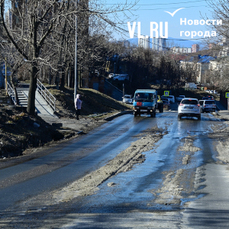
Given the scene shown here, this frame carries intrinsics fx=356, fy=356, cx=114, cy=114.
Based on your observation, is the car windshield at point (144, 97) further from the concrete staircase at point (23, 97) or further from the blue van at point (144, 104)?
the concrete staircase at point (23, 97)

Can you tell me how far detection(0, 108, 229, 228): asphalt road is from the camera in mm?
5816

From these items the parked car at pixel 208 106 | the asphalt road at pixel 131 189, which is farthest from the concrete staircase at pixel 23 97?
the parked car at pixel 208 106

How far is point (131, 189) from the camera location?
7.95m

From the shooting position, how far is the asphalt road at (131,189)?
→ 5816 mm

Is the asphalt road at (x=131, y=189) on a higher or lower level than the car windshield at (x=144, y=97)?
A: lower

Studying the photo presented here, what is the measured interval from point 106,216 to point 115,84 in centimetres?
8507

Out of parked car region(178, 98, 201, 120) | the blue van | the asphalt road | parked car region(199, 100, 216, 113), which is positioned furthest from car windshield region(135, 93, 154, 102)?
parked car region(199, 100, 216, 113)

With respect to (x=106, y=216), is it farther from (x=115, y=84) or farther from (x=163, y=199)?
(x=115, y=84)

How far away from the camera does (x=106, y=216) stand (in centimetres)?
601

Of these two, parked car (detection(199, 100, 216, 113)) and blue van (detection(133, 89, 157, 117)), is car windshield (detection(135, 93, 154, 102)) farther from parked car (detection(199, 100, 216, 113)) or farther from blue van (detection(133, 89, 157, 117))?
parked car (detection(199, 100, 216, 113))

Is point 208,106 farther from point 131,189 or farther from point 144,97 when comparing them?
point 131,189

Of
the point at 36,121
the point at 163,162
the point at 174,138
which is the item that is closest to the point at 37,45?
the point at 36,121

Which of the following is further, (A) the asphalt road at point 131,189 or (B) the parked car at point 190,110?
(B) the parked car at point 190,110

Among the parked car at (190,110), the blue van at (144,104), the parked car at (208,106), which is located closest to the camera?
the parked car at (190,110)
